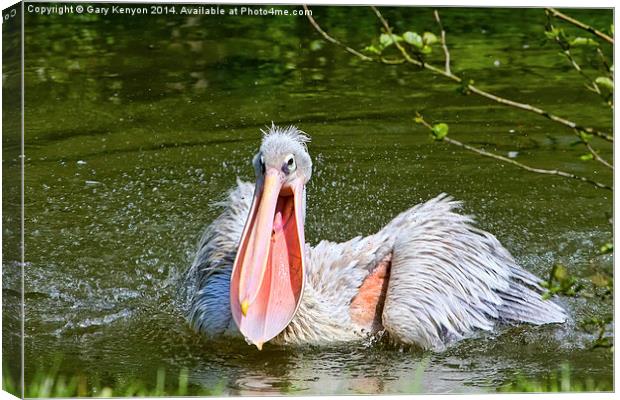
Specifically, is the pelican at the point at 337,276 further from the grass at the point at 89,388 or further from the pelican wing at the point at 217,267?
the grass at the point at 89,388

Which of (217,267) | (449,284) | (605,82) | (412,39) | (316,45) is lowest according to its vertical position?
(449,284)

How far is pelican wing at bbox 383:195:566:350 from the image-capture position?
732cm

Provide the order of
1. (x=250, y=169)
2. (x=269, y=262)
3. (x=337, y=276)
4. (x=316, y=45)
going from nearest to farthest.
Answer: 1. (x=269, y=262)
2. (x=337, y=276)
3. (x=316, y=45)
4. (x=250, y=169)

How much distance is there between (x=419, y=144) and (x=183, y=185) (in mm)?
1563

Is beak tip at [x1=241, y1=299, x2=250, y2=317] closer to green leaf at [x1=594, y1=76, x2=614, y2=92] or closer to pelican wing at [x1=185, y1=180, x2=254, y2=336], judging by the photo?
pelican wing at [x1=185, y1=180, x2=254, y2=336]

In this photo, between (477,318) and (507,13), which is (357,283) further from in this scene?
(507,13)

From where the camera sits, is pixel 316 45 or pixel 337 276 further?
pixel 316 45

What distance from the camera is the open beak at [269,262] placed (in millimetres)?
6645

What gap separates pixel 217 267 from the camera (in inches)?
297

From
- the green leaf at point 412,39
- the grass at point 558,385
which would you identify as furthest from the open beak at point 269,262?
the green leaf at point 412,39

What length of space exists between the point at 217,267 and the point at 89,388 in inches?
49.7

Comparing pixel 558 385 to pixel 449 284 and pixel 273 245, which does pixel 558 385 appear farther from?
pixel 273 245

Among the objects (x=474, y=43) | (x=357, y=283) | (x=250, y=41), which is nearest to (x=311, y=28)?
(x=250, y=41)

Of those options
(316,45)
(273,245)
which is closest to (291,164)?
(273,245)
